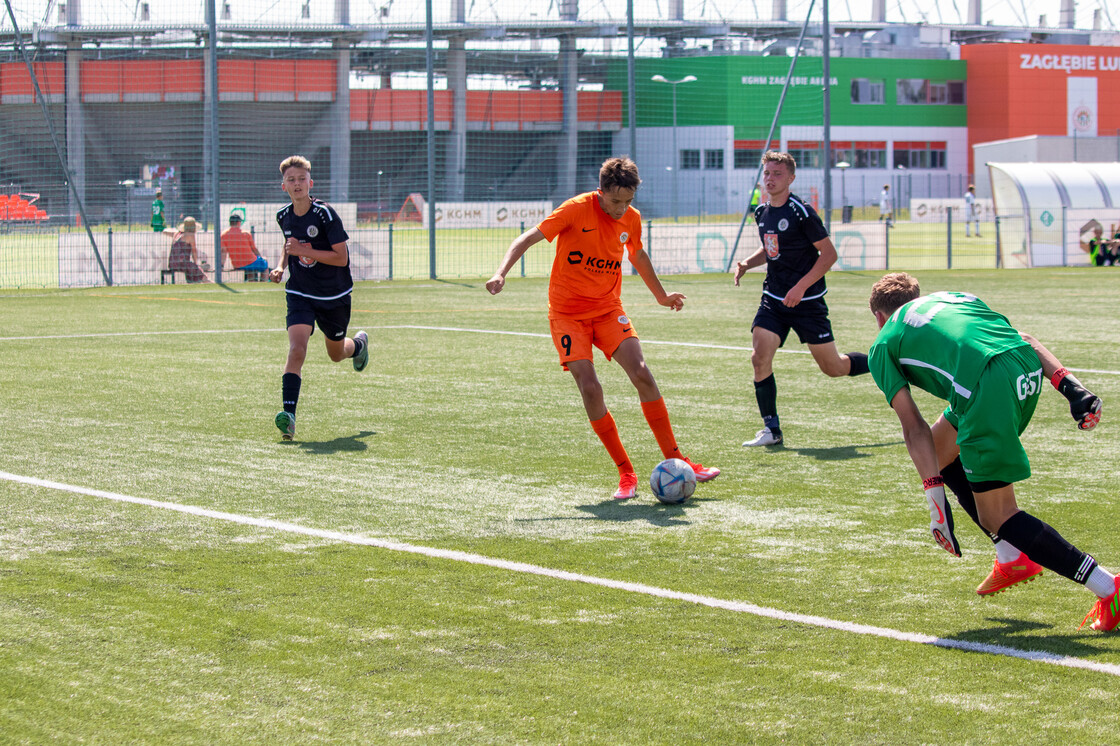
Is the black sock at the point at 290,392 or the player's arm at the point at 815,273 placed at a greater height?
the player's arm at the point at 815,273

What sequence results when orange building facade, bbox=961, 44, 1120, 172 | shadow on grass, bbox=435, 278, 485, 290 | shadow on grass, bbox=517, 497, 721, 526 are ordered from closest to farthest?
1. shadow on grass, bbox=517, 497, 721, 526
2. shadow on grass, bbox=435, 278, 485, 290
3. orange building facade, bbox=961, 44, 1120, 172

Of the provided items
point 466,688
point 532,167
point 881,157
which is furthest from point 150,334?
point 881,157

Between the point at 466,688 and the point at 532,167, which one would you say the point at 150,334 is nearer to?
the point at 466,688

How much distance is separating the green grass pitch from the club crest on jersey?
1.31 meters

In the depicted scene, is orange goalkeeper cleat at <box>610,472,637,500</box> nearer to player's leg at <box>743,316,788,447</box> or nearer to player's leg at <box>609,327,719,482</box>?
player's leg at <box>609,327,719,482</box>

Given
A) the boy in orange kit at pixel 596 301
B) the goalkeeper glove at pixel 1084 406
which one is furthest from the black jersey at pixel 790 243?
the goalkeeper glove at pixel 1084 406

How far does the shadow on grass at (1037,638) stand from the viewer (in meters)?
4.41

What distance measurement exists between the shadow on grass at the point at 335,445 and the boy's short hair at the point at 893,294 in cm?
456

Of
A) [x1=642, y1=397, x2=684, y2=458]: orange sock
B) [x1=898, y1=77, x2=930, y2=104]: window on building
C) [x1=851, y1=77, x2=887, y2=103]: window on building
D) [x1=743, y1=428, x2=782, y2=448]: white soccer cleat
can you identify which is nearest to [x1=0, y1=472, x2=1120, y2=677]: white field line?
[x1=642, y1=397, x2=684, y2=458]: orange sock

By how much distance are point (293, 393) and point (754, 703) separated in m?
5.88

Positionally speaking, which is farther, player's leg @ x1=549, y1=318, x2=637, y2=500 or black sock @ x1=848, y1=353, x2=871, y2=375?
black sock @ x1=848, y1=353, x2=871, y2=375

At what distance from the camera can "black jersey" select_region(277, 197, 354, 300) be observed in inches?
380

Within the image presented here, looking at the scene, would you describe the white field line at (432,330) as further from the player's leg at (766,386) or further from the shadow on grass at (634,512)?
the shadow on grass at (634,512)

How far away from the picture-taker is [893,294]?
4816mm
